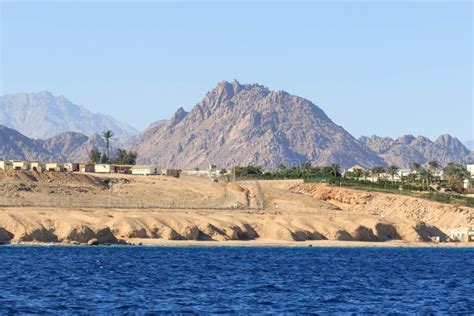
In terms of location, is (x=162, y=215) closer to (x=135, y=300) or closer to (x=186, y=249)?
(x=186, y=249)

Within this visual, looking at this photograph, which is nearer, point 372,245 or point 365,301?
point 365,301

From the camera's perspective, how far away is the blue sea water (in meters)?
69.4

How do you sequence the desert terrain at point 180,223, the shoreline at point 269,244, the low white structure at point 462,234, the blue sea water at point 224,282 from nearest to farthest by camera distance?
the blue sea water at point 224,282 → the desert terrain at point 180,223 → the shoreline at point 269,244 → the low white structure at point 462,234

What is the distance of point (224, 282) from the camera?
87.8m

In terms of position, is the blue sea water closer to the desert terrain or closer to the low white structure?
the desert terrain

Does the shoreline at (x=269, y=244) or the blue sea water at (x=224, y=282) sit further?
the shoreline at (x=269, y=244)

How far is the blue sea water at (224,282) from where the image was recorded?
69.4 metres

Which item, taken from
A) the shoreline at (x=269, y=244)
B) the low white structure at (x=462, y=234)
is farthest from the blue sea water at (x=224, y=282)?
the low white structure at (x=462, y=234)

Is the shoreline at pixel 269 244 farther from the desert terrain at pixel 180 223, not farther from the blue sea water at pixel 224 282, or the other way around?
the blue sea water at pixel 224 282

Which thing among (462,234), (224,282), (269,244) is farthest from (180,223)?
(224,282)

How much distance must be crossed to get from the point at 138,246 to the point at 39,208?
21244 mm

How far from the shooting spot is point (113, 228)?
154m

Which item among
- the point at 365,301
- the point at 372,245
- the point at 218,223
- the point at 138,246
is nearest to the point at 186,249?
the point at 138,246

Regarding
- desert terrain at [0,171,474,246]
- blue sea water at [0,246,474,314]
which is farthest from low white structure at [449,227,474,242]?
blue sea water at [0,246,474,314]
